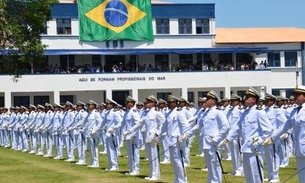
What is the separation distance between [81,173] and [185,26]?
5417 centimetres

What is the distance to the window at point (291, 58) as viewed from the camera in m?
80.1

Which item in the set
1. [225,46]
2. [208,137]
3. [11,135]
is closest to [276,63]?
[225,46]

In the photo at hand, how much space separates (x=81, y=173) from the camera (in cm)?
2425

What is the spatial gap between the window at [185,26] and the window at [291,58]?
10.1 meters

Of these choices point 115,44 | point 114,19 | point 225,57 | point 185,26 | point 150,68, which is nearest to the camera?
point 150,68

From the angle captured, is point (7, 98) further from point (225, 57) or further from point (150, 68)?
point (225, 57)

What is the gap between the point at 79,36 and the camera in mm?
73250

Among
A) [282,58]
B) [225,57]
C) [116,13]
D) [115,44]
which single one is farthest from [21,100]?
[282,58]

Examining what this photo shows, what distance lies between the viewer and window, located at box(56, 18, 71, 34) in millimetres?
74062

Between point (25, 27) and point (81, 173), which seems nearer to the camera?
point (81, 173)

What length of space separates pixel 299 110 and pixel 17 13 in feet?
71.7

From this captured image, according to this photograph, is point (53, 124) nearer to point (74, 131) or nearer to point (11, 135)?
point (74, 131)

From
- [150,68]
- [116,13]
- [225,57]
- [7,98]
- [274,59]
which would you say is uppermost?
[116,13]

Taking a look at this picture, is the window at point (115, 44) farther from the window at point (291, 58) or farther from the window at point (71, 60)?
the window at point (291, 58)
